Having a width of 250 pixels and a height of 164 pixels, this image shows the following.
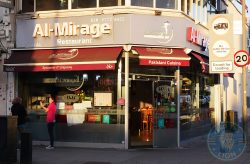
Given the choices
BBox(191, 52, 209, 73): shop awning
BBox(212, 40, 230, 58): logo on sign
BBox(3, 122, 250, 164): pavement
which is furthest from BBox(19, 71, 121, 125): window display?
BBox(212, 40, 230, 58): logo on sign

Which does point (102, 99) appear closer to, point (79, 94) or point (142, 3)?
point (79, 94)

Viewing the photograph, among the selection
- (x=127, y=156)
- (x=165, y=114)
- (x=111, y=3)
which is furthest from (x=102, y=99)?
(x=111, y=3)

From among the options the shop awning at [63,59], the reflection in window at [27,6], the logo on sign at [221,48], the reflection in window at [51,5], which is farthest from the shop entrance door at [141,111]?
A: the reflection in window at [27,6]

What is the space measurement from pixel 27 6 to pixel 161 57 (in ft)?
18.3

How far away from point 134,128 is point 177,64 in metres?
2.89

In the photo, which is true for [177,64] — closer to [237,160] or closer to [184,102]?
[184,102]

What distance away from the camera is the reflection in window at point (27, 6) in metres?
18.7

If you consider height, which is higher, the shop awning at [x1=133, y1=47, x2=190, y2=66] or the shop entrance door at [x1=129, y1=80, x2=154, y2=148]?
the shop awning at [x1=133, y1=47, x2=190, y2=66]

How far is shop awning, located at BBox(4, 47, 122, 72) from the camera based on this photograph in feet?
55.0

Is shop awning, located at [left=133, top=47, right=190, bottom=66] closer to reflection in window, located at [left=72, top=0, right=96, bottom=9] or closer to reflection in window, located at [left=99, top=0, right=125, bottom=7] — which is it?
reflection in window, located at [left=99, top=0, right=125, bottom=7]

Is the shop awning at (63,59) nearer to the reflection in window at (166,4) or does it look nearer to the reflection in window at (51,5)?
the reflection in window at (51,5)

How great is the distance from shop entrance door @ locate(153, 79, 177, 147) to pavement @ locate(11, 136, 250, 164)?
0.52 meters

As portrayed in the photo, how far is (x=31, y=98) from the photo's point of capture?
18.8 metres

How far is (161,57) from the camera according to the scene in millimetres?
17109
